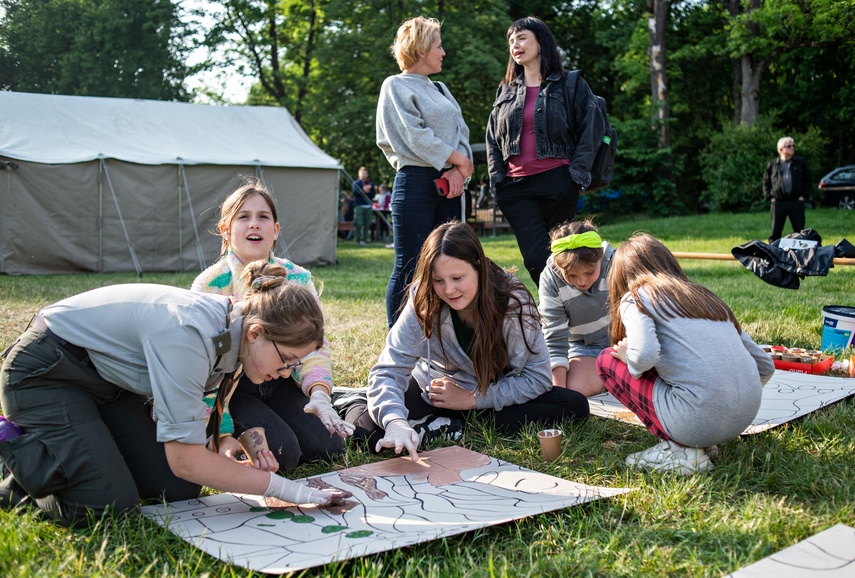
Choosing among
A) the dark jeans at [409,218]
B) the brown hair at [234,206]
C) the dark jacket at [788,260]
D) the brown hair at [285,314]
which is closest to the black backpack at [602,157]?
the dark jeans at [409,218]

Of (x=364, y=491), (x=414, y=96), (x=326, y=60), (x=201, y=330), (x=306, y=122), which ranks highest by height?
(x=326, y=60)

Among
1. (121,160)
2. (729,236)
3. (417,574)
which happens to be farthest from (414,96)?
(729,236)

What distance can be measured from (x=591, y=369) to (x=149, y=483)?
2.06 meters

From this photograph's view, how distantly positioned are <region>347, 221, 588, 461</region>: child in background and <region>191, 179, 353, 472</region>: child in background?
0.21 meters

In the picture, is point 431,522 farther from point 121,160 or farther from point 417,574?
point 121,160

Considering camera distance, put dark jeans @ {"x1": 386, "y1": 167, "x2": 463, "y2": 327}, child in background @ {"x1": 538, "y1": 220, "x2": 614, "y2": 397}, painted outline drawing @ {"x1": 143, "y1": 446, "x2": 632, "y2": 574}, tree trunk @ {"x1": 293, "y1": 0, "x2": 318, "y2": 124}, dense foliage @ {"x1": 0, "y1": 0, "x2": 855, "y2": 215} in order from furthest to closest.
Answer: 1. tree trunk @ {"x1": 293, "y1": 0, "x2": 318, "y2": 124}
2. dense foliage @ {"x1": 0, "y1": 0, "x2": 855, "y2": 215}
3. dark jeans @ {"x1": 386, "y1": 167, "x2": 463, "y2": 327}
4. child in background @ {"x1": 538, "y1": 220, "x2": 614, "y2": 397}
5. painted outline drawing @ {"x1": 143, "y1": 446, "x2": 632, "y2": 574}

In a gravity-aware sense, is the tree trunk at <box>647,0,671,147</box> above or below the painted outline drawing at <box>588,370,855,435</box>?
above

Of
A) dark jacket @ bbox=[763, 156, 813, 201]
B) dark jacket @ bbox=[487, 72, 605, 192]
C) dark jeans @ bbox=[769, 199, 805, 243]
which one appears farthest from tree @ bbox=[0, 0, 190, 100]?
dark jacket @ bbox=[487, 72, 605, 192]

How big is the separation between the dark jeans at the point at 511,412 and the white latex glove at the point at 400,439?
30cm

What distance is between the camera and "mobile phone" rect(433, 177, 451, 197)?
13.0 ft

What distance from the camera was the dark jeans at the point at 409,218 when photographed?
153 inches

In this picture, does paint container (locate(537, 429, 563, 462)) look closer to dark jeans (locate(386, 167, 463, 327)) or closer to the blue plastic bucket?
dark jeans (locate(386, 167, 463, 327))

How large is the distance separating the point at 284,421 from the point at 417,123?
1.78 m

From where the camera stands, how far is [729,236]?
1253cm
